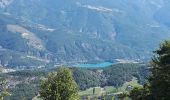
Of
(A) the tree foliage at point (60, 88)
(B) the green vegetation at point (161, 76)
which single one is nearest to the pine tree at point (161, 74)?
(B) the green vegetation at point (161, 76)

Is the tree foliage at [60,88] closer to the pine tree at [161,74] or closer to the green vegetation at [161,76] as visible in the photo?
the green vegetation at [161,76]

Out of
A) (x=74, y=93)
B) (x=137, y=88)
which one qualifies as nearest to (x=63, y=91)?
(x=74, y=93)

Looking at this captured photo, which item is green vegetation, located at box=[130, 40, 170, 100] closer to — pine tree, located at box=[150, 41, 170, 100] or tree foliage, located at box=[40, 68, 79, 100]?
pine tree, located at box=[150, 41, 170, 100]

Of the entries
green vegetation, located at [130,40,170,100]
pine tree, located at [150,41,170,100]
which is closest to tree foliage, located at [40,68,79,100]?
green vegetation, located at [130,40,170,100]

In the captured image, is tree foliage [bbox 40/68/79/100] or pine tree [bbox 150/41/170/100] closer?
pine tree [bbox 150/41/170/100]

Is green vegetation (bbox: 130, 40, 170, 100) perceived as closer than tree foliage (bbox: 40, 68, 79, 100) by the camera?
Yes

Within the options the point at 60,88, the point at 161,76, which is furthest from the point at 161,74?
the point at 60,88

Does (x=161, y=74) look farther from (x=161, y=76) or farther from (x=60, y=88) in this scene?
(x=60, y=88)

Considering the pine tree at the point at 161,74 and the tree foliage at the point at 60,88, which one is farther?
the tree foliage at the point at 60,88

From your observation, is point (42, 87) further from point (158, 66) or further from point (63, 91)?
point (158, 66)
